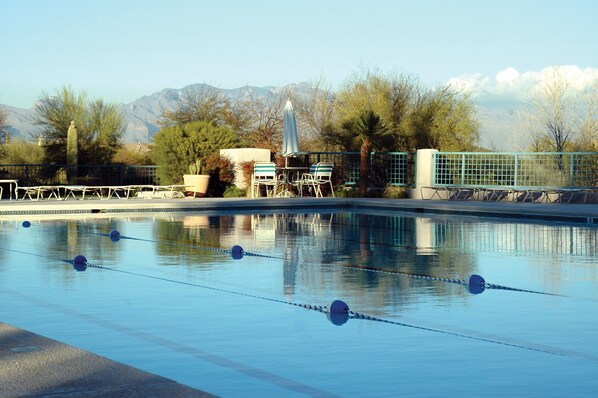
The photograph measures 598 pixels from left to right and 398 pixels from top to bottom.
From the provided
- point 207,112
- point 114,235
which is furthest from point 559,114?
point 114,235

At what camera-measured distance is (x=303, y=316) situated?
7.89 m

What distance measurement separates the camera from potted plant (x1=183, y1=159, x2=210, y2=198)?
1032 inches

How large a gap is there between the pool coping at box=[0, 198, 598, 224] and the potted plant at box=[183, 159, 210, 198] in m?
3.21

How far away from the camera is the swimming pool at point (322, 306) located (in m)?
5.87

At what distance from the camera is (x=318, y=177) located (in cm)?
2625

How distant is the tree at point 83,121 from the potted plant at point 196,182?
8.04m

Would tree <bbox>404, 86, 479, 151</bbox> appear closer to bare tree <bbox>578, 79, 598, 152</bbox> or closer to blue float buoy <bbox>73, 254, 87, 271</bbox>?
bare tree <bbox>578, 79, 598, 152</bbox>

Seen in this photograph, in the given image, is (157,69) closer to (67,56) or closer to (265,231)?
(67,56)

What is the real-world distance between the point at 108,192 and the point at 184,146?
8.13ft

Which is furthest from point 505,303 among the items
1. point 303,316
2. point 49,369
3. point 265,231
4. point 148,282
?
point 265,231

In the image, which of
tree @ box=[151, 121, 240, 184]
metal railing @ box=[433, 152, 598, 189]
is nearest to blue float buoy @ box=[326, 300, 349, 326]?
metal railing @ box=[433, 152, 598, 189]

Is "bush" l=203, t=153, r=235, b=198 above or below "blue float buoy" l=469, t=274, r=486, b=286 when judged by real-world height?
above

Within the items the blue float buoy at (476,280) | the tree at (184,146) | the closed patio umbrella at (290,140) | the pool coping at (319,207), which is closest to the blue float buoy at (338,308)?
the blue float buoy at (476,280)

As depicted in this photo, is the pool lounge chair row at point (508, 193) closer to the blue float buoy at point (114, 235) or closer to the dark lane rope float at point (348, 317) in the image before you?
the blue float buoy at point (114, 235)
